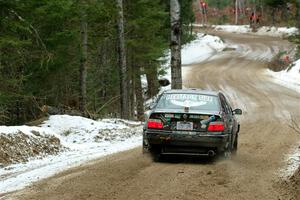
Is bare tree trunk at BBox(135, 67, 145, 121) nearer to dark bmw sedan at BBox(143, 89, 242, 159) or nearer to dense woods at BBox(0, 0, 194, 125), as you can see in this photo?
dense woods at BBox(0, 0, 194, 125)

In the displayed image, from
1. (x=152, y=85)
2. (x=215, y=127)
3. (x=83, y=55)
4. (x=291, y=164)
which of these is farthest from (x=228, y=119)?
(x=152, y=85)

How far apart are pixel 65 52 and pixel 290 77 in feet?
79.7

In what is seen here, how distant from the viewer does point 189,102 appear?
11.8m

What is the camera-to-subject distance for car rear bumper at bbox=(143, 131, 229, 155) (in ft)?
36.4

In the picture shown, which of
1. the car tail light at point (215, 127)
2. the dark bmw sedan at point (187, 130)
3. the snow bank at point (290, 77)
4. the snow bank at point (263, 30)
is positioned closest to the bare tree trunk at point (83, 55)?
the dark bmw sedan at point (187, 130)

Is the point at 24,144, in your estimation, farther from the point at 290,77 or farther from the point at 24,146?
the point at 290,77

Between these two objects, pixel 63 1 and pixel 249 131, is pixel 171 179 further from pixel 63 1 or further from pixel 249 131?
pixel 249 131

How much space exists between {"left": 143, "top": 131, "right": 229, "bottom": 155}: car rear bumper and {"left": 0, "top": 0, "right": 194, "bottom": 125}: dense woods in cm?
424


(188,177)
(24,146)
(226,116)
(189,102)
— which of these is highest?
(189,102)

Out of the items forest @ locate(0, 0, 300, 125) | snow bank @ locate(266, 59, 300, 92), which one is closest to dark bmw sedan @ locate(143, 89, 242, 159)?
forest @ locate(0, 0, 300, 125)

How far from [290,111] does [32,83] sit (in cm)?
1207

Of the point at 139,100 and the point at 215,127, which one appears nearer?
the point at 215,127

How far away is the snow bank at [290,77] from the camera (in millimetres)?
35987

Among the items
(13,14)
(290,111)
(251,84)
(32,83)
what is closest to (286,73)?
(251,84)
